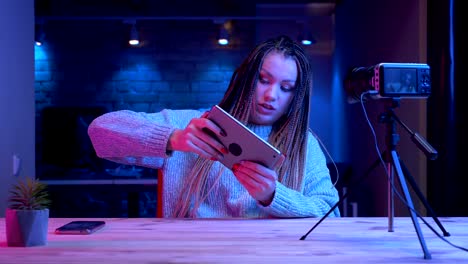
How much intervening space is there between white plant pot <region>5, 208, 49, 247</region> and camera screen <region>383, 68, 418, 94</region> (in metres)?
0.72

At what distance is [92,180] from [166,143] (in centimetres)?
243

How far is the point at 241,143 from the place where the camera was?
130cm

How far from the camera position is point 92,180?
3861mm

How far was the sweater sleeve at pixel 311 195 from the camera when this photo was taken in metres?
1.54

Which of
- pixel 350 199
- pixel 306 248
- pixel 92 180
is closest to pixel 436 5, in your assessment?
pixel 306 248

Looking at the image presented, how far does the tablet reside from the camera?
124 centimetres

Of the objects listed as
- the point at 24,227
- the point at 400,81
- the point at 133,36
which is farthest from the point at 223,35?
the point at 24,227

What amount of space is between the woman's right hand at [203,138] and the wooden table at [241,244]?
18 centimetres

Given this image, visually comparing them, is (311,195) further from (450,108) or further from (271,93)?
(450,108)

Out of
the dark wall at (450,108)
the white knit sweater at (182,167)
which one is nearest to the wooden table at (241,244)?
the white knit sweater at (182,167)

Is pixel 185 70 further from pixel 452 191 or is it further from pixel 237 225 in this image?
pixel 237 225

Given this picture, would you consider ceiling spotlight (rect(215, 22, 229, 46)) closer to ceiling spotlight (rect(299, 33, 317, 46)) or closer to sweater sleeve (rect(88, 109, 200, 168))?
ceiling spotlight (rect(299, 33, 317, 46))

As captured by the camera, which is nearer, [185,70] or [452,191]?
[452,191]

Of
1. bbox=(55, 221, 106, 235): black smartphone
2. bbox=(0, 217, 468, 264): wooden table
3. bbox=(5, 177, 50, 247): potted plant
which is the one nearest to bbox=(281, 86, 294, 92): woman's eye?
bbox=(0, 217, 468, 264): wooden table
